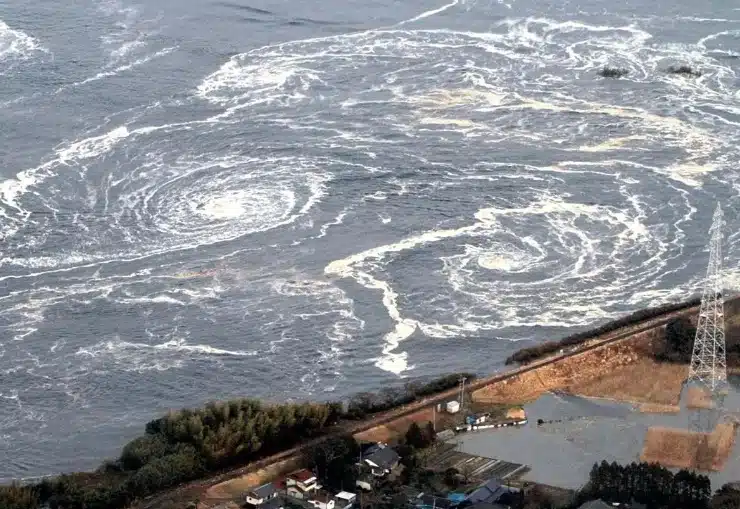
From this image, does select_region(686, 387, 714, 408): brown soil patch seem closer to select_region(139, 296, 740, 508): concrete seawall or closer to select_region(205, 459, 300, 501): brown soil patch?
select_region(139, 296, 740, 508): concrete seawall

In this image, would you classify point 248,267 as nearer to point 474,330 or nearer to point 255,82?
point 474,330

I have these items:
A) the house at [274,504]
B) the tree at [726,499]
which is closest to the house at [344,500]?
the house at [274,504]

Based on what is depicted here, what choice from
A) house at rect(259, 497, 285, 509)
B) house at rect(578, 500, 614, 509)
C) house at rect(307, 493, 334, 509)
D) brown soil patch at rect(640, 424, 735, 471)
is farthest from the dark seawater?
house at rect(578, 500, 614, 509)

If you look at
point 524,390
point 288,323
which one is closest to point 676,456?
point 524,390

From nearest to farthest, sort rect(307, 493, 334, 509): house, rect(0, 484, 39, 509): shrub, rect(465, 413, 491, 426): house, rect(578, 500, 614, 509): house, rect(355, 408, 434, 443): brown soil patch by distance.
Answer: rect(578, 500, 614, 509): house < rect(0, 484, 39, 509): shrub < rect(307, 493, 334, 509): house < rect(355, 408, 434, 443): brown soil patch < rect(465, 413, 491, 426): house

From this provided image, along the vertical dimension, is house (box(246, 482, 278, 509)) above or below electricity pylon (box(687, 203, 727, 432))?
below

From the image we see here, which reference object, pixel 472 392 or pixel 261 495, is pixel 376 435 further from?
pixel 261 495

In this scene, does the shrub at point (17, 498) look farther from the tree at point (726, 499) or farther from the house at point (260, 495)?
the tree at point (726, 499)
